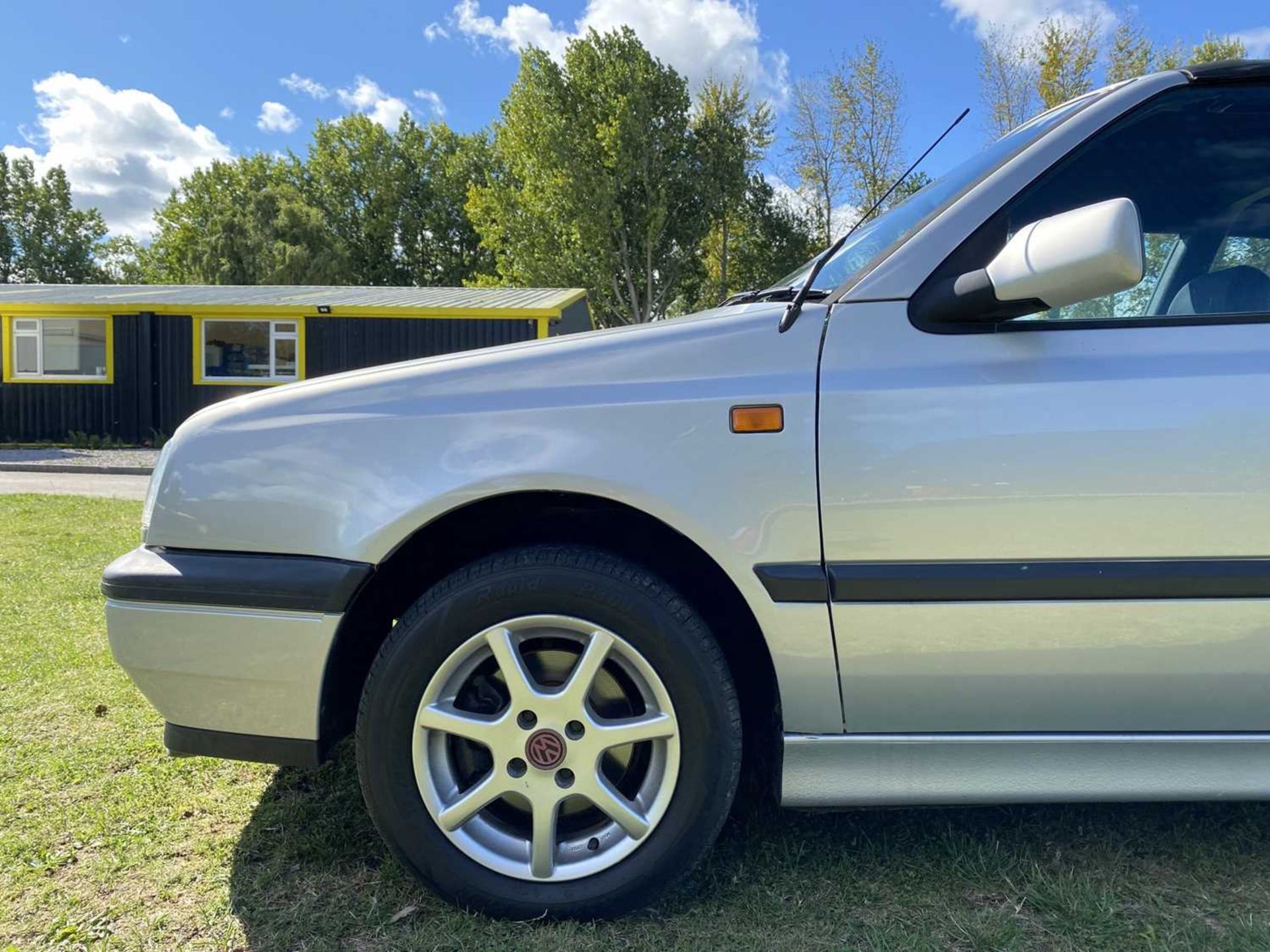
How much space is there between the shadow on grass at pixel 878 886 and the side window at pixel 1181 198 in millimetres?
1266

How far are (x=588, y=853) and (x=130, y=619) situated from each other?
3.71ft

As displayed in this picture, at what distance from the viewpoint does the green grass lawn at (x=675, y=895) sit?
5.72 ft

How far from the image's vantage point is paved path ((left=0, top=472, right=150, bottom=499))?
959cm

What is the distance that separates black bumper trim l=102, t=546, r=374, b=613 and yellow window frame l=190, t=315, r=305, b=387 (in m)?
14.8

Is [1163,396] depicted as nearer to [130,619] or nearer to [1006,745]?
[1006,745]

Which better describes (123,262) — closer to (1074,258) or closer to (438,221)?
(438,221)

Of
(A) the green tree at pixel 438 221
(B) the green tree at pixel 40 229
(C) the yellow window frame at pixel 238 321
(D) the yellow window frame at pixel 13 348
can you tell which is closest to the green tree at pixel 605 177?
(C) the yellow window frame at pixel 238 321

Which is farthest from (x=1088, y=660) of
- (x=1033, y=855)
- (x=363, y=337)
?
(x=363, y=337)

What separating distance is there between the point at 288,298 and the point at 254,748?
642 inches

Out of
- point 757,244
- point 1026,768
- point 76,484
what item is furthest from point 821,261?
point 757,244

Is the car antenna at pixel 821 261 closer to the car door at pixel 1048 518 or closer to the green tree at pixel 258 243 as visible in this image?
the car door at pixel 1048 518

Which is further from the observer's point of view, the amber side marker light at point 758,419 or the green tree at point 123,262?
the green tree at point 123,262

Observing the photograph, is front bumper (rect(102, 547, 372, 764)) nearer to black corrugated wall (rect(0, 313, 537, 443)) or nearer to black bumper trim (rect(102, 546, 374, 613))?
black bumper trim (rect(102, 546, 374, 613))

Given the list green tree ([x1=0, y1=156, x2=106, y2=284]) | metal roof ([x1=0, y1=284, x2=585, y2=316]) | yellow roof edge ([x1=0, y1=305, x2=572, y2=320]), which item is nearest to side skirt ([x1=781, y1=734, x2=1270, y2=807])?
metal roof ([x1=0, y1=284, x2=585, y2=316])
